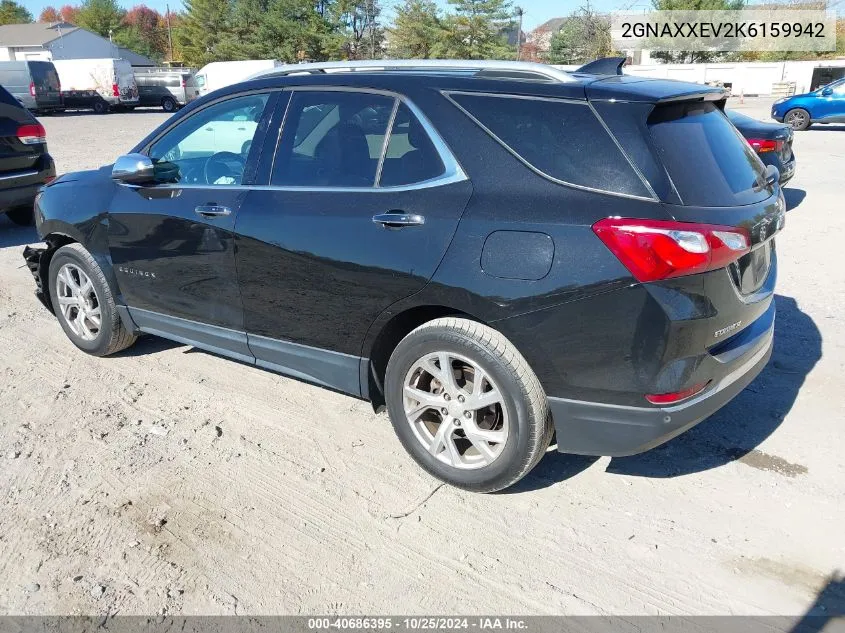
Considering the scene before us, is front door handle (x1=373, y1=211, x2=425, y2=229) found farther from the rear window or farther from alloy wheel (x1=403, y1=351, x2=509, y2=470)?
the rear window

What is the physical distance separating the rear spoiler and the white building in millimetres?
66261

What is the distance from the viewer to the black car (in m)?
7.92

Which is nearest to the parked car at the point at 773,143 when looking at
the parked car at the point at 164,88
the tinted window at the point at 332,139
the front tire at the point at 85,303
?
the tinted window at the point at 332,139

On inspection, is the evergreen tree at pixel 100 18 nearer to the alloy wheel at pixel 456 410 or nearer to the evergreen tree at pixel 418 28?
the evergreen tree at pixel 418 28

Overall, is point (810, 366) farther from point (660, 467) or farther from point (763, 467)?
point (660, 467)

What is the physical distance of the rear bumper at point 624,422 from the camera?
283 centimetres

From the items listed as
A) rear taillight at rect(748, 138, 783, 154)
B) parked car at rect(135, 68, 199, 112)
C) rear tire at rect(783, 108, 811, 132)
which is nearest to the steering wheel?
rear taillight at rect(748, 138, 783, 154)

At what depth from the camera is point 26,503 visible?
3.30m

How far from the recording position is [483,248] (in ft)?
9.73

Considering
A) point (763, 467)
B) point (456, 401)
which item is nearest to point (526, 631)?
point (456, 401)

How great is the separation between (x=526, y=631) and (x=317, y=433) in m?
1.71

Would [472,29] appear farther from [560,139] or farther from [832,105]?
[560,139]

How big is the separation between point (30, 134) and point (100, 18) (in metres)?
94.2

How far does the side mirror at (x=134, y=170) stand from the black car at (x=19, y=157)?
15.5 feet
